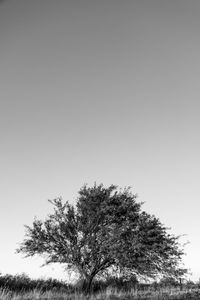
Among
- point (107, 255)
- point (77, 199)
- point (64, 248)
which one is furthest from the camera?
point (77, 199)

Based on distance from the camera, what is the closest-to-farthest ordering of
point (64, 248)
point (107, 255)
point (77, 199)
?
point (107, 255) < point (64, 248) < point (77, 199)

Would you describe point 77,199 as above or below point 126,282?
above

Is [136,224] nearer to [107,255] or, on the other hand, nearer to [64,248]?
[107,255]

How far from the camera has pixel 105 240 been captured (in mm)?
23250

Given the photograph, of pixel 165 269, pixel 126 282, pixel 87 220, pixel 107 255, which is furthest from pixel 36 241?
pixel 165 269

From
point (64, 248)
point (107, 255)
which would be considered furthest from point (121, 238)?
point (64, 248)

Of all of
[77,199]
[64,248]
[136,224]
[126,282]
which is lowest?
[126,282]

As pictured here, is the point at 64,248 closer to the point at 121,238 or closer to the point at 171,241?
the point at 121,238

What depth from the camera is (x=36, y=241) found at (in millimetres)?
24422

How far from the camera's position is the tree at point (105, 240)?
2297 centimetres

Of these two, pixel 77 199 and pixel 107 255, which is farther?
pixel 77 199

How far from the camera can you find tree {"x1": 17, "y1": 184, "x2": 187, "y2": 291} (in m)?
23.0

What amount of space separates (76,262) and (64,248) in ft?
4.69

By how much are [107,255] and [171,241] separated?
5.73 metres
